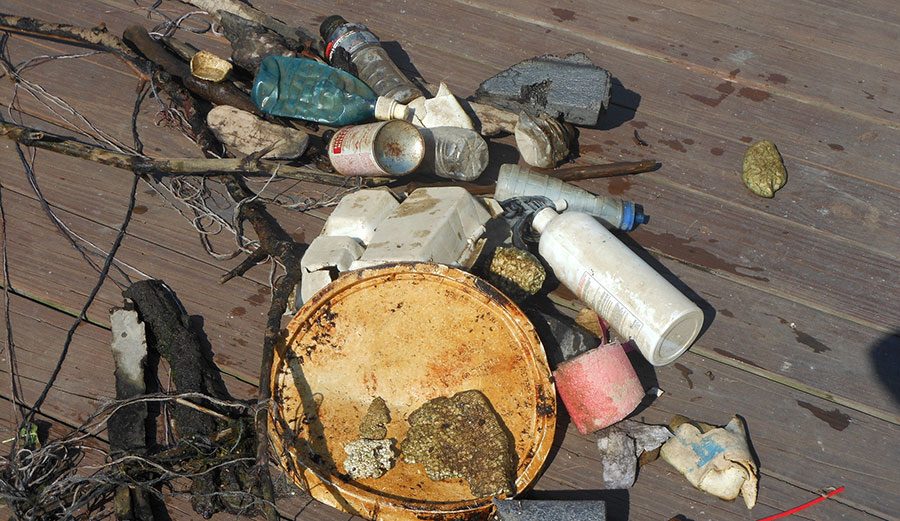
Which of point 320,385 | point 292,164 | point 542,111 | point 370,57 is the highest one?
point 370,57

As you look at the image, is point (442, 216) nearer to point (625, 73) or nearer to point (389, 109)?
point (389, 109)

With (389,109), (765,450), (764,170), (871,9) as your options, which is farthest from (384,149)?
(871,9)

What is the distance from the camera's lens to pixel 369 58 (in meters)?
2.59

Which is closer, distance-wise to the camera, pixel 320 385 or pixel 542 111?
pixel 320 385

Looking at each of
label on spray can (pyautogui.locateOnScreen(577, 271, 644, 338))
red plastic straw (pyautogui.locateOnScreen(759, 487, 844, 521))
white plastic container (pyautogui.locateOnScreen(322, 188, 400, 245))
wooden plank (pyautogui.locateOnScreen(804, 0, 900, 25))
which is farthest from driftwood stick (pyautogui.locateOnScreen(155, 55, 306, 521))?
wooden plank (pyautogui.locateOnScreen(804, 0, 900, 25))

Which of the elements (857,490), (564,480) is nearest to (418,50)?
(564,480)

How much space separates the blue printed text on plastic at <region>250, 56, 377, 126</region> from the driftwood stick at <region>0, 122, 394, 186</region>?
0.24 m

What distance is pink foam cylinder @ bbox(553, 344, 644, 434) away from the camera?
5.80 feet

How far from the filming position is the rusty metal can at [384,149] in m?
2.17

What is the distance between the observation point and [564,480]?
1.79 meters

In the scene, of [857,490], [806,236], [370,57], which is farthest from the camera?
[370,57]

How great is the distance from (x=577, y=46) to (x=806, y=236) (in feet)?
4.01

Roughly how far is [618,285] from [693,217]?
59 cm

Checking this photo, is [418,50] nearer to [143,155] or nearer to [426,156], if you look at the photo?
[426,156]
